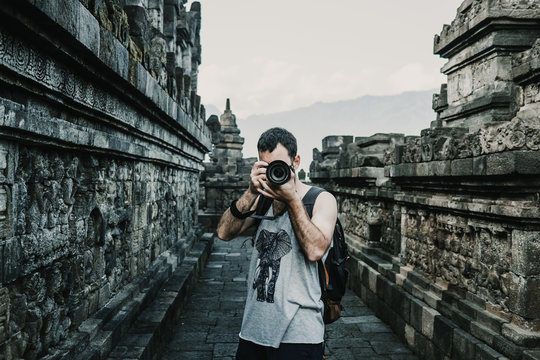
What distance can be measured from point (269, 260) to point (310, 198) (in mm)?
385

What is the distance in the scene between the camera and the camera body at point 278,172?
2.17m

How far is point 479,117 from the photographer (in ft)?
18.7

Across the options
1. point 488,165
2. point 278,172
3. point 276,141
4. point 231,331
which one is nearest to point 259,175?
point 278,172

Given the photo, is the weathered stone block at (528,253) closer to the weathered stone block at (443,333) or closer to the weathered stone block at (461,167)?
the weathered stone block at (461,167)

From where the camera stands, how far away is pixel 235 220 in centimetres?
252

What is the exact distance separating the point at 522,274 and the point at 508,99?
9.11 feet

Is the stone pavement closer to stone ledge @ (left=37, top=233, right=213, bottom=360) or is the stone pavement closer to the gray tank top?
stone ledge @ (left=37, top=233, right=213, bottom=360)

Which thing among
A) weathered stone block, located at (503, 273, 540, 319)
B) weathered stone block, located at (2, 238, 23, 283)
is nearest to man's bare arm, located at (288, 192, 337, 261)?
weathered stone block, located at (2, 238, 23, 283)

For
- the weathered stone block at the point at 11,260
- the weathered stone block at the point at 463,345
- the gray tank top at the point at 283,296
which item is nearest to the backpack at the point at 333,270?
the gray tank top at the point at 283,296

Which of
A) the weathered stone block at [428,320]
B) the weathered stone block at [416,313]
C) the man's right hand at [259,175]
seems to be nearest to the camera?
the man's right hand at [259,175]

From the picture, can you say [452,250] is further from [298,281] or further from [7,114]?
[7,114]

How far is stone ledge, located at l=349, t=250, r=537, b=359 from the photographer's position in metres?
3.42

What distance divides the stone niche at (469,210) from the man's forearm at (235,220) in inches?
73.2

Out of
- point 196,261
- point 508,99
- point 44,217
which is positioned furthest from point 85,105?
point 196,261
